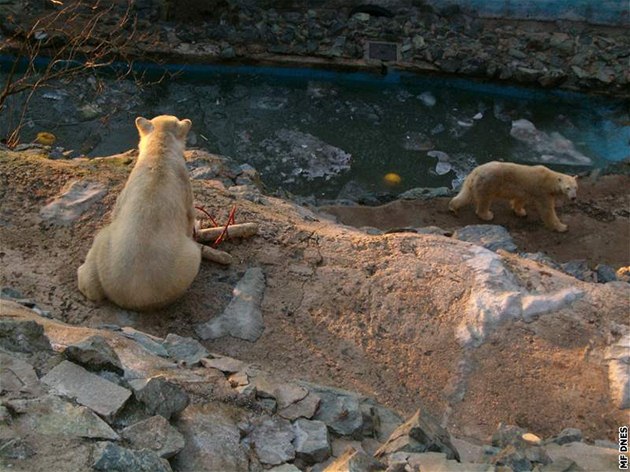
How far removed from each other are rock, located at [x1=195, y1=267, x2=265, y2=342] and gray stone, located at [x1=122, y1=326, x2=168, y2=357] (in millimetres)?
600

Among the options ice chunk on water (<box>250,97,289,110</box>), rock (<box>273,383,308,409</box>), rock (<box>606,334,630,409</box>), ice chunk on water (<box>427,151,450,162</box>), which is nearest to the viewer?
rock (<box>273,383,308,409</box>)

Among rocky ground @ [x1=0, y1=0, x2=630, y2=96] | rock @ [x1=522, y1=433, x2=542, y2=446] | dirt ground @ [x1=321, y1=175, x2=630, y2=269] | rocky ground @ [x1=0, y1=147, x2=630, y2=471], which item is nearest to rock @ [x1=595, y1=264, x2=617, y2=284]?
dirt ground @ [x1=321, y1=175, x2=630, y2=269]

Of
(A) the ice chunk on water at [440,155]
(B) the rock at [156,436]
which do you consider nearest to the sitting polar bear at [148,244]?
(B) the rock at [156,436]

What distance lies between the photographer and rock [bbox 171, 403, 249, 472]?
4.09 meters

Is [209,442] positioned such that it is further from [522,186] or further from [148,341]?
[522,186]

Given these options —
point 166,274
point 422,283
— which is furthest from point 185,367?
point 422,283

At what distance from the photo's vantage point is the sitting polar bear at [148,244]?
5824 mm

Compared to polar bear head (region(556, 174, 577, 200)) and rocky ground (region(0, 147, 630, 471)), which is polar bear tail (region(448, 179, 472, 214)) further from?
rocky ground (region(0, 147, 630, 471))

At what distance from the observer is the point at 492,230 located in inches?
415

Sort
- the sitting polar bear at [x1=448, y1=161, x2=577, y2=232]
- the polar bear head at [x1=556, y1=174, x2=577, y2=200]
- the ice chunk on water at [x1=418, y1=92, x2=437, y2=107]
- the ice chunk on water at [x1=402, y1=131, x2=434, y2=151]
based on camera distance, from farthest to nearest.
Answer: the ice chunk on water at [x1=418, y1=92, x2=437, y2=107]
the ice chunk on water at [x1=402, y1=131, x2=434, y2=151]
the sitting polar bear at [x1=448, y1=161, x2=577, y2=232]
the polar bear head at [x1=556, y1=174, x2=577, y2=200]

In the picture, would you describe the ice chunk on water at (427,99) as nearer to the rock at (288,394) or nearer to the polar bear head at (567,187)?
the polar bear head at (567,187)

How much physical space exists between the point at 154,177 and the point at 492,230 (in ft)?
19.0

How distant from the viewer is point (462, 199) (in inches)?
443

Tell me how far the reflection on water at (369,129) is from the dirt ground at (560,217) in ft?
4.76
